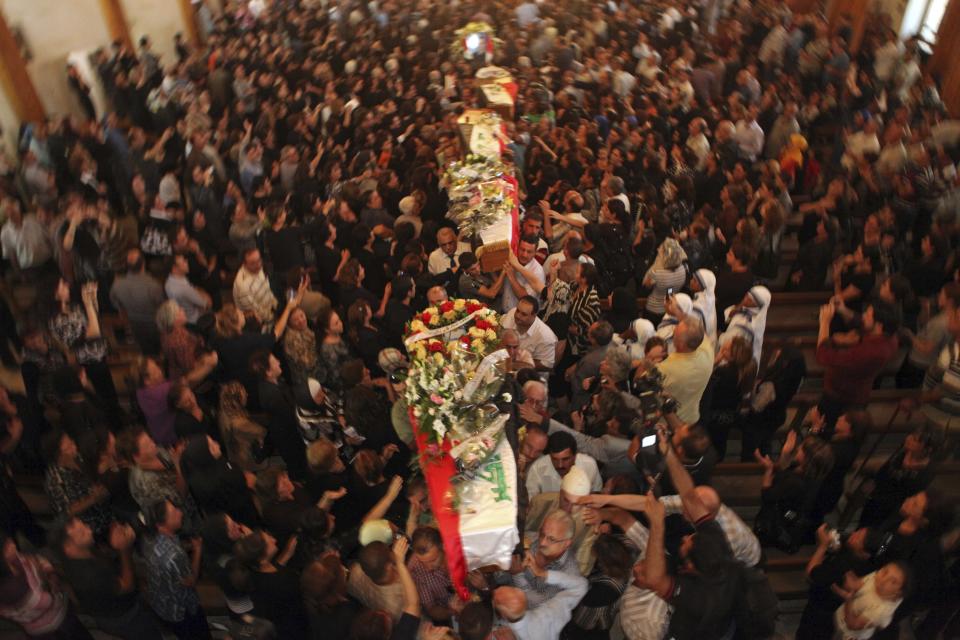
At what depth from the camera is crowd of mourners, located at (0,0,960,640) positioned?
13.2ft

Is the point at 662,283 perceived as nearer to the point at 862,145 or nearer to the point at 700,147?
the point at 700,147

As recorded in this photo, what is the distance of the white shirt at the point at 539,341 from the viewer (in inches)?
229

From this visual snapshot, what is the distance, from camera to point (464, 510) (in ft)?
14.8

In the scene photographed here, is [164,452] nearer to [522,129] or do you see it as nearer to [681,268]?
[681,268]

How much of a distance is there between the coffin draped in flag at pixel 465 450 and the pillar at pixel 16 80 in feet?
34.9

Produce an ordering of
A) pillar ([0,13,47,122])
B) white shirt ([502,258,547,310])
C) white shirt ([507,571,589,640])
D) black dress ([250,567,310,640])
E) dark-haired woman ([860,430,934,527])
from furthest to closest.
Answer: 1. pillar ([0,13,47,122])
2. white shirt ([502,258,547,310])
3. dark-haired woman ([860,430,934,527])
4. black dress ([250,567,310,640])
5. white shirt ([507,571,589,640])

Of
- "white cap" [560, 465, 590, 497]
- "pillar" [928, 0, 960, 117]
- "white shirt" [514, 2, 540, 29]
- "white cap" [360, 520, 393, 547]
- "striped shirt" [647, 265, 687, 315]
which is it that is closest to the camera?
"white cap" [360, 520, 393, 547]

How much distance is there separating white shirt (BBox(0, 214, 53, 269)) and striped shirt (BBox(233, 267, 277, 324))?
3.20 metres

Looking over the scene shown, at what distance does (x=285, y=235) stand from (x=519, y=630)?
5239mm

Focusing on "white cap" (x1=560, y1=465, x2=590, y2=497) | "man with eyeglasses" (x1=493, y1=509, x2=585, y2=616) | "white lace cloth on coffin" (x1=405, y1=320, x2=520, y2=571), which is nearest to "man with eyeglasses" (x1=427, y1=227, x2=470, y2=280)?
"white lace cloth on coffin" (x1=405, y1=320, x2=520, y2=571)

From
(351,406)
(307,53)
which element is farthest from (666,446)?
(307,53)

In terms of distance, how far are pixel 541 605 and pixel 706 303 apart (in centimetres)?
319

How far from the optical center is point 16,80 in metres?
11.4

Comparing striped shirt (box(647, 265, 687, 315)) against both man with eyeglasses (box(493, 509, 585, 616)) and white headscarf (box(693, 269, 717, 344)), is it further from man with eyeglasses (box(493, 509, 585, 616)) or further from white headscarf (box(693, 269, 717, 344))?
man with eyeglasses (box(493, 509, 585, 616))
